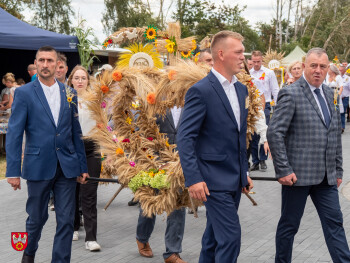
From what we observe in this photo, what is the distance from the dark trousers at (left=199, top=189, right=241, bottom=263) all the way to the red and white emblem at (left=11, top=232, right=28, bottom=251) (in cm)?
188

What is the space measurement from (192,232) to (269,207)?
1736 millimetres

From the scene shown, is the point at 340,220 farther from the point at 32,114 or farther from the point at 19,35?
the point at 19,35

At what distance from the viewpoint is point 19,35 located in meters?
13.7

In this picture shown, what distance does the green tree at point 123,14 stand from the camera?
55.3m

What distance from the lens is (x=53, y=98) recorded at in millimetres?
5000

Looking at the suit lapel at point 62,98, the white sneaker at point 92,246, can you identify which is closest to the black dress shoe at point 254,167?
the white sneaker at point 92,246

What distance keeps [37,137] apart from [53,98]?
1.27 ft

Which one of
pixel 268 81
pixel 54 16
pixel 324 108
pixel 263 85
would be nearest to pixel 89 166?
pixel 324 108

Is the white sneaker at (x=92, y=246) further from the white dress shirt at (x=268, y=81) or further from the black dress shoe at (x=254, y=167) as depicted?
the white dress shirt at (x=268, y=81)

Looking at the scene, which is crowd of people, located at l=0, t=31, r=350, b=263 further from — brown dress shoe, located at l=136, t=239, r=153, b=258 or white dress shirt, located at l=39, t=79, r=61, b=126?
brown dress shoe, located at l=136, t=239, r=153, b=258

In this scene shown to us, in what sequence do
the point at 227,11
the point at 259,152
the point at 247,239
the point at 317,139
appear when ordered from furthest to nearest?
the point at 227,11 < the point at 259,152 < the point at 247,239 < the point at 317,139

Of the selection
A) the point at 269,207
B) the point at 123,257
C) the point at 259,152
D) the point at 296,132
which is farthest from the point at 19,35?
the point at 296,132

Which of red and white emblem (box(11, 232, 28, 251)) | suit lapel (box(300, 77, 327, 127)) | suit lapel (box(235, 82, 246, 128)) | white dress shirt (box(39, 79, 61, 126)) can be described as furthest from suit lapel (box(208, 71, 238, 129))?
red and white emblem (box(11, 232, 28, 251))

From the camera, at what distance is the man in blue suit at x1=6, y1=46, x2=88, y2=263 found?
189 inches
